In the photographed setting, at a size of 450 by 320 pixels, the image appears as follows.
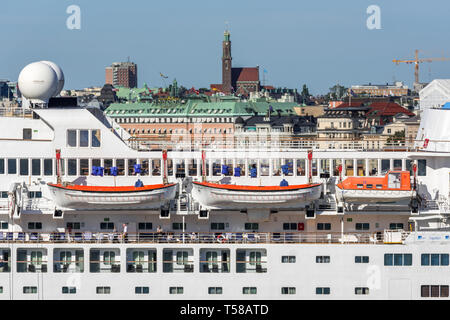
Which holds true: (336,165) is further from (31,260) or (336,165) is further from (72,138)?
(31,260)

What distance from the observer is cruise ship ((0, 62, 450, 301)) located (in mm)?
37938

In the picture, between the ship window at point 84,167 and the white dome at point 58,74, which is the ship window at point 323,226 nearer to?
the ship window at point 84,167

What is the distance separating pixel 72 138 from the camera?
40.5m

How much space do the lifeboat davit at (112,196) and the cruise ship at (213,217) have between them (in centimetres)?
5

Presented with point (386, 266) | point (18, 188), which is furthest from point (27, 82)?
point (386, 266)

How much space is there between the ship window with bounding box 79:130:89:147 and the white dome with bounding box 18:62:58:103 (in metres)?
3.54

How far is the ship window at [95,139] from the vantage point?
40.6 meters

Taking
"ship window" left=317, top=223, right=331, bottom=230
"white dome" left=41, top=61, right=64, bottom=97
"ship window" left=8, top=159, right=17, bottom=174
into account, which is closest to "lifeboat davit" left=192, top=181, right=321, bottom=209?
"ship window" left=317, top=223, right=331, bottom=230

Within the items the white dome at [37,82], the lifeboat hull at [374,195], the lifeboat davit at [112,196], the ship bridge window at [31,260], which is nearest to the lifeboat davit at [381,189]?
the lifeboat hull at [374,195]

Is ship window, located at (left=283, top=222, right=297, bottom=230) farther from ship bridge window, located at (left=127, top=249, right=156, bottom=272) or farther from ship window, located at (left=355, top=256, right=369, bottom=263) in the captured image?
ship bridge window, located at (left=127, top=249, right=156, bottom=272)

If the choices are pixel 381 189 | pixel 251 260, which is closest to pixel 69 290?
pixel 251 260

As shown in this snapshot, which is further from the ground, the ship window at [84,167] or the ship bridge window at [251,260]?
the ship window at [84,167]

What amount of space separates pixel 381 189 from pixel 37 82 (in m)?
14.1
